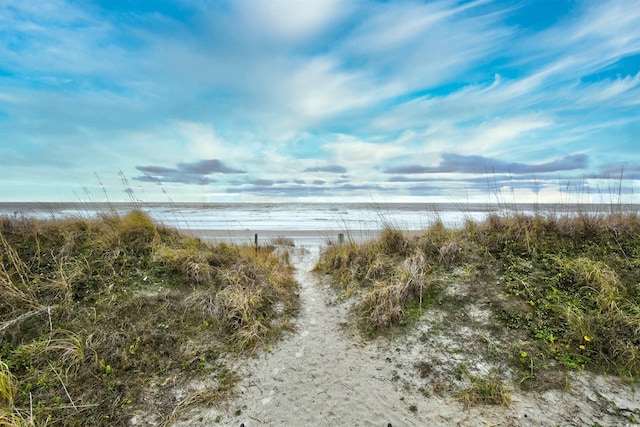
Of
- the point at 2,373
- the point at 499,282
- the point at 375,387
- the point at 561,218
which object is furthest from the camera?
the point at 561,218

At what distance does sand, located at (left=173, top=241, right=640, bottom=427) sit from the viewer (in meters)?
3.30

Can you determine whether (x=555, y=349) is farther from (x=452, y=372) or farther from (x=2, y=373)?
(x=2, y=373)

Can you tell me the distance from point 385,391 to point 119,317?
13.2 feet

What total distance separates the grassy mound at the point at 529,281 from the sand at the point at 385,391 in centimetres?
36

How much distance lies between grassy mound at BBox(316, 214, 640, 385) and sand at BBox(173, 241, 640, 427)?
1.17 ft

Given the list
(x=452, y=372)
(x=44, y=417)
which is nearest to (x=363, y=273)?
(x=452, y=372)

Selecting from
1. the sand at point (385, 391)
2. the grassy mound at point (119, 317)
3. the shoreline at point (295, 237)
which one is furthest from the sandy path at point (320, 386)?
the shoreline at point (295, 237)

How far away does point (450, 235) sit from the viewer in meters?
7.23

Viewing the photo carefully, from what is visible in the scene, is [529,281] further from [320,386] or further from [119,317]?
[119,317]

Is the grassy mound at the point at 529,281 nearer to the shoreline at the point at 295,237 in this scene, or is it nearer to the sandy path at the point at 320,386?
the sandy path at the point at 320,386

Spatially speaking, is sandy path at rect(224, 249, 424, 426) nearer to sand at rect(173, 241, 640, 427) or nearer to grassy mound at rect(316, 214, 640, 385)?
sand at rect(173, 241, 640, 427)

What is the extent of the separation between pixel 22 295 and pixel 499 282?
7.85m

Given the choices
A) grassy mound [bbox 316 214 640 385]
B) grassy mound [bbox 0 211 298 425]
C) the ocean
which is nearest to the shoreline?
the ocean

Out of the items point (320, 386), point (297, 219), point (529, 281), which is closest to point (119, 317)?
point (320, 386)
